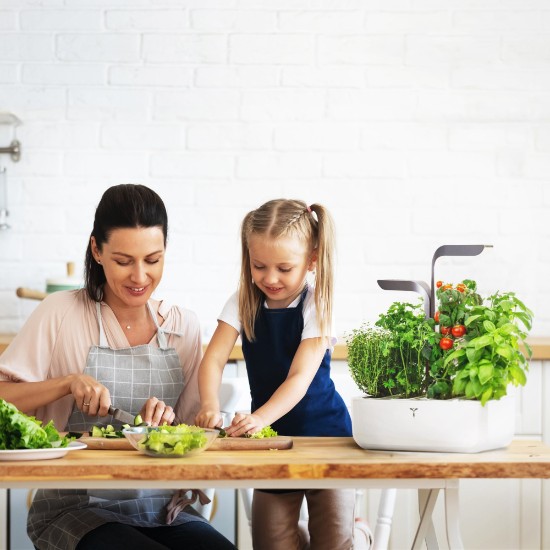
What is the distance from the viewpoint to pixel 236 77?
3369mm

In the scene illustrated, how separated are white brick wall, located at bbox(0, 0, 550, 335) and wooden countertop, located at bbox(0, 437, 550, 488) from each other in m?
1.90

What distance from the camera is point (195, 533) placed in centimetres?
177

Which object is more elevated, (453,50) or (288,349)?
(453,50)

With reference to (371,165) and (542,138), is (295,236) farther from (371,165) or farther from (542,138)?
(542,138)

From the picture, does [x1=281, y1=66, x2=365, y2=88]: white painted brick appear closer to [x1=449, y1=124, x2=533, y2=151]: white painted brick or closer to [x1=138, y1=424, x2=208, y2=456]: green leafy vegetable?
[x1=449, y1=124, x2=533, y2=151]: white painted brick

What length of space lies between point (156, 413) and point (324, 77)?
1.94 metres

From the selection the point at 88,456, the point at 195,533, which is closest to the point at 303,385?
the point at 195,533

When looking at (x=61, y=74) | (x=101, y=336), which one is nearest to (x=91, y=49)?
(x=61, y=74)

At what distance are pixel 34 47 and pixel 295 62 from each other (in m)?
0.95

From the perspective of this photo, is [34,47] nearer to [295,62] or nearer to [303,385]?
[295,62]

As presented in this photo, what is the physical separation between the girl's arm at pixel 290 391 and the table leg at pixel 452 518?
0.37 metres

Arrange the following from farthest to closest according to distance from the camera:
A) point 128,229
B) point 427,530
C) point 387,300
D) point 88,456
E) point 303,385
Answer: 1. point 387,300
2. point 128,229
3. point 303,385
4. point 427,530
5. point 88,456

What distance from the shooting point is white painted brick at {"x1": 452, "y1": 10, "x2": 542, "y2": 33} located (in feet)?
11.1

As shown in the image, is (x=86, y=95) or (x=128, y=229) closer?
(x=128, y=229)
